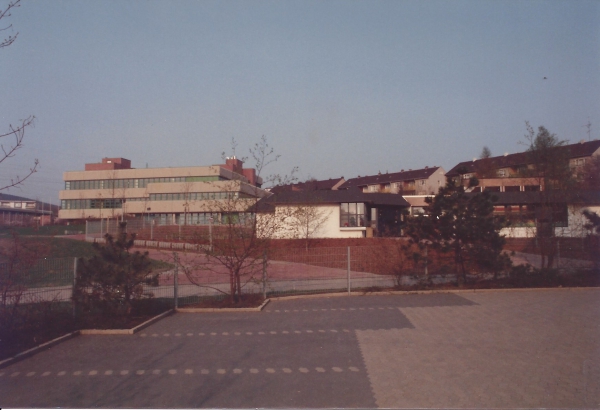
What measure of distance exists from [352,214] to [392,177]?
40716 millimetres

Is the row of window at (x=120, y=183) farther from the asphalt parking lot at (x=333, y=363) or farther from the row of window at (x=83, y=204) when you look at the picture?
the asphalt parking lot at (x=333, y=363)

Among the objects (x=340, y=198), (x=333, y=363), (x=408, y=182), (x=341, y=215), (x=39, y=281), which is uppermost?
(x=408, y=182)

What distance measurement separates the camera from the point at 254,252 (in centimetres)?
1253

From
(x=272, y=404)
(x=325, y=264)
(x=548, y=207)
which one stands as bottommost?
(x=272, y=404)

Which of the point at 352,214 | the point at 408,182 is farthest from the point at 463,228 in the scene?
the point at 408,182

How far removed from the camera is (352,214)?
35938 millimetres

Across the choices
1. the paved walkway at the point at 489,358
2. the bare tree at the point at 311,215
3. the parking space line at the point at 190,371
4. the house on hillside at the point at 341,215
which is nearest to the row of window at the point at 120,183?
the house on hillside at the point at 341,215

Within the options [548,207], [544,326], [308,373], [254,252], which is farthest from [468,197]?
[308,373]

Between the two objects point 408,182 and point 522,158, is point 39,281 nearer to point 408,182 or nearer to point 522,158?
point 522,158

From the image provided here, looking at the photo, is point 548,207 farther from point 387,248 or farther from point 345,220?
point 345,220

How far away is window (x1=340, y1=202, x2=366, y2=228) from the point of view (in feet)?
118

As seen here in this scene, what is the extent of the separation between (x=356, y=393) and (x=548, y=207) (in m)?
13.3

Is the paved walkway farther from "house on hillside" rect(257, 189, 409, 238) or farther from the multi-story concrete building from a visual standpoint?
the multi-story concrete building

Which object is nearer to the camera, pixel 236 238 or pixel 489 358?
pixel 489 358
